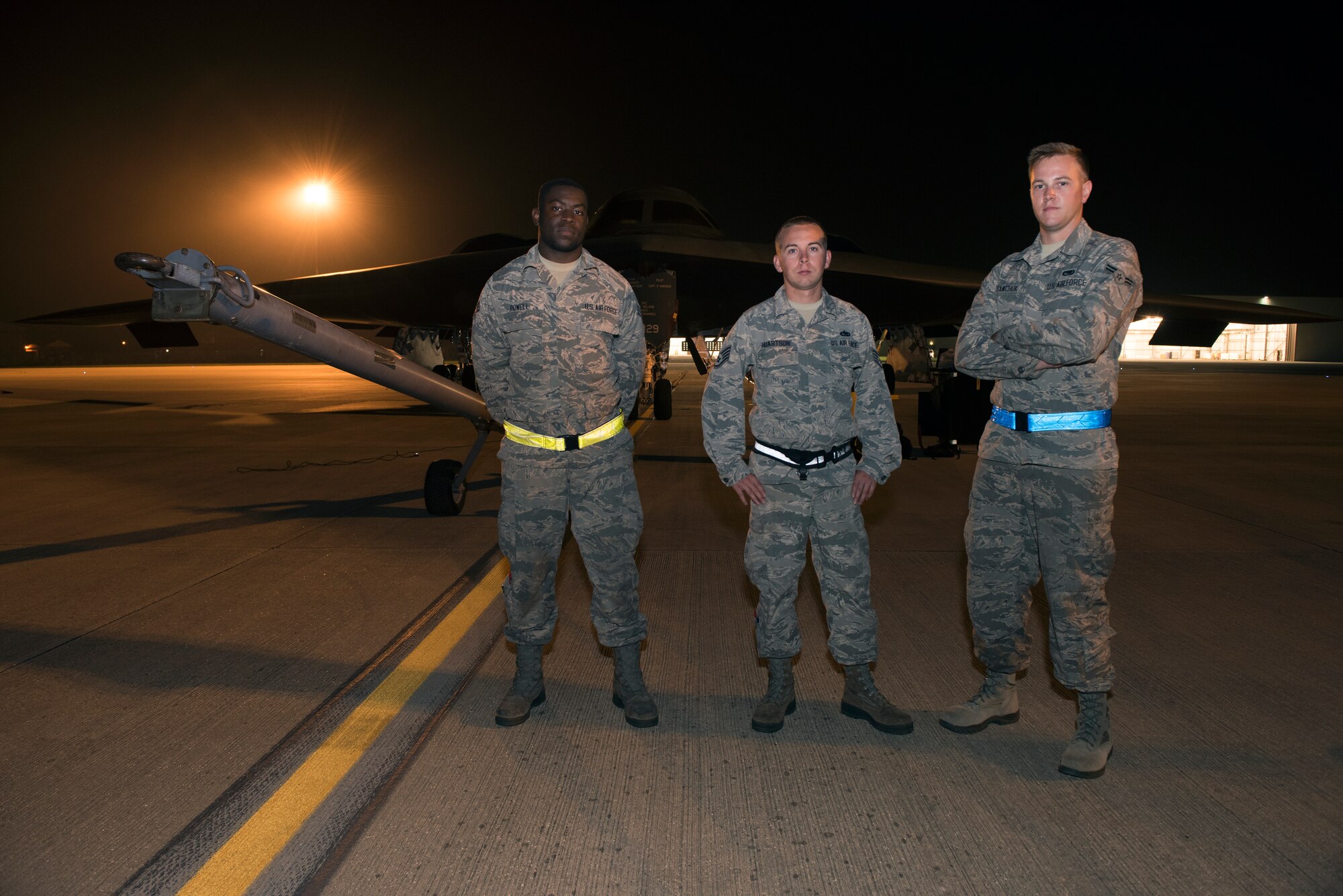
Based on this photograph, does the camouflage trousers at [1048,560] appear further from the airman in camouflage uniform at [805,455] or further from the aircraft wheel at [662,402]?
the aircraft wheel at [662,402]

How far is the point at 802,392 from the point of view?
3.59 meters

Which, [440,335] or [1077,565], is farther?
[440,335]

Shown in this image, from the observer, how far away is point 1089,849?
103 inches

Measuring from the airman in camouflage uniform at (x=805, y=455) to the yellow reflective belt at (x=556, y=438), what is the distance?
44 cm

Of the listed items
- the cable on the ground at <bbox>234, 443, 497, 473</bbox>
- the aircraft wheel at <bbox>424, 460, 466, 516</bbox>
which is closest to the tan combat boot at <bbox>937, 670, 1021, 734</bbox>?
the aircraft wheel at <bbox>424, 460, 466, 516</bbox>

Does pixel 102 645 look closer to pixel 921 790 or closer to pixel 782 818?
pixel 782 818

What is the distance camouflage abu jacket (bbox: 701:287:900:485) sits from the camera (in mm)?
3580

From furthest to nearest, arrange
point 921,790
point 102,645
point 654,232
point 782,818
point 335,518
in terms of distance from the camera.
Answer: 1. point 654,232
2. point 335,518
3. point 102,645
4. point 921,790
5. point 782,818

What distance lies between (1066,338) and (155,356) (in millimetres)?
90469

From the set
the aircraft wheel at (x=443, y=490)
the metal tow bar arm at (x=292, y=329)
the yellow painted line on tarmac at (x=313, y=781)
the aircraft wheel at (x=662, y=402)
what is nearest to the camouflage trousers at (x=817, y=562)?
the yellow painted line on tarmac at (x=313, y=781)

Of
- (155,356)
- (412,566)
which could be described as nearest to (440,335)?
(412,566)

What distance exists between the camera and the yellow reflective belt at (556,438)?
12.3 feet

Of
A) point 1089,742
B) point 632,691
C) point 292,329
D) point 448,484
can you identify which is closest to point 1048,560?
point 1089,742

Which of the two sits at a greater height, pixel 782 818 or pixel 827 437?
pixel 827 437
